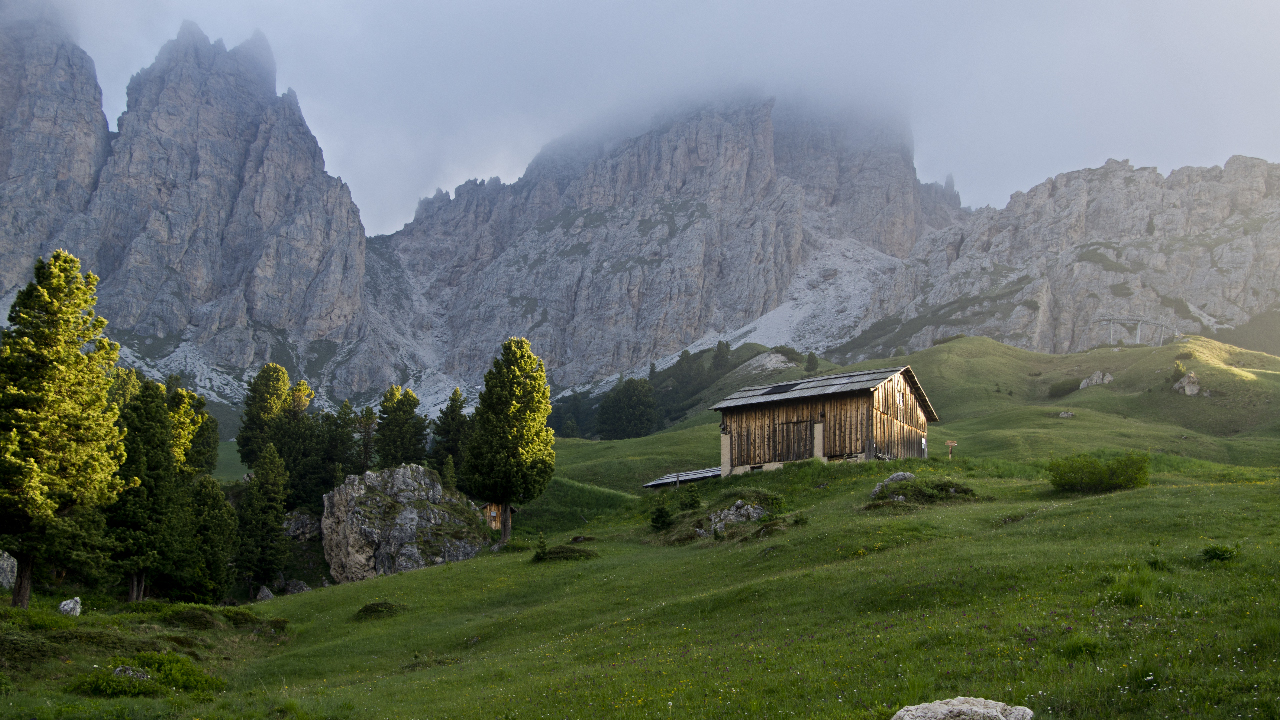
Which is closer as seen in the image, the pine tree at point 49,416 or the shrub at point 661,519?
the pine tree at point 49,416

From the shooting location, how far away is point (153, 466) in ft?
148

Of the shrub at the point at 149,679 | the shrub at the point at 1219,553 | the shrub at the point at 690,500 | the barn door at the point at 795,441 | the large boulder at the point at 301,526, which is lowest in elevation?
the large boulder at the point at 301,526

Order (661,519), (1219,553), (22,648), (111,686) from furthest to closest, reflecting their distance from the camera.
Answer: (661,519)
(22,648)
(111,686)
(1219,553)

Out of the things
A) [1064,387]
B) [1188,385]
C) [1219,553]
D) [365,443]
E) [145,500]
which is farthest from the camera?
[1064,387]

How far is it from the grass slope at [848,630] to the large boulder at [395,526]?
2288cm

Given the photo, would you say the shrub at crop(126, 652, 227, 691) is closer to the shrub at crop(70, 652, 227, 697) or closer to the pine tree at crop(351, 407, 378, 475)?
the shrub at crop(70, 652, 227, 697)

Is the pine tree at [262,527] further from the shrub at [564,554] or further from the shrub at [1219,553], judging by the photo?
the shrub at [1219,553]

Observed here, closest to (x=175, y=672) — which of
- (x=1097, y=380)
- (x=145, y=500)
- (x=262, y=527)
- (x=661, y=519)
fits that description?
(x=145, y=500)

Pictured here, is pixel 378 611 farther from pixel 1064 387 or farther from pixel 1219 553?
pixel 1064 387

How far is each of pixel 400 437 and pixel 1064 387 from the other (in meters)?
108

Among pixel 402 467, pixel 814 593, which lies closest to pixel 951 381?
Answer: pixel 402 467

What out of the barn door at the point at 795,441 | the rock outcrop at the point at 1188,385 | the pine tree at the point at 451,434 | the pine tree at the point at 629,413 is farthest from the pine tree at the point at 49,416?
the pine tree at the point at 629,413

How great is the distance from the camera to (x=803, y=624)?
65.7ft

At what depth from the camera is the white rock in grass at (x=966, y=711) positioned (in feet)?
34.2
